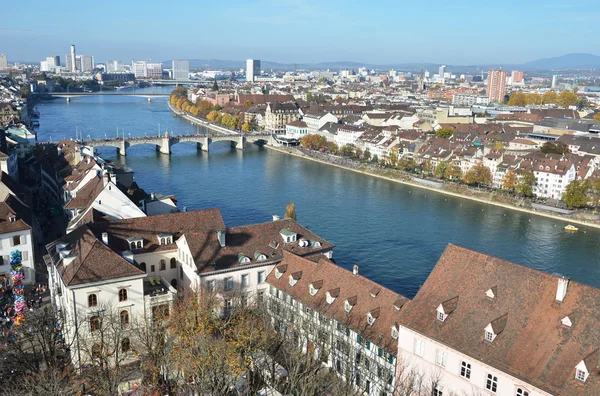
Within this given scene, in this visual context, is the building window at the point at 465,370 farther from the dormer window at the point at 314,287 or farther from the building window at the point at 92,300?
the building window at the point at 92,300

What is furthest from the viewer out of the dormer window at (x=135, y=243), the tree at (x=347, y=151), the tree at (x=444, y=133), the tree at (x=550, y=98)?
the tree at (x=550, y=98)

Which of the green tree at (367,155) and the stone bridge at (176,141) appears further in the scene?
the stone bridge at (176,141)

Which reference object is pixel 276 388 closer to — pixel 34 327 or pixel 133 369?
pixel 133 369

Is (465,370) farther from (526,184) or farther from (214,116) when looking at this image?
(214,116)

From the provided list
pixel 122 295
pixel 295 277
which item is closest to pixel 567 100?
pixel 295 277

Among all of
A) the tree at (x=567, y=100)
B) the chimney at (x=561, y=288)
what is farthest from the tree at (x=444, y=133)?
the chimney at (x=561, y=288)

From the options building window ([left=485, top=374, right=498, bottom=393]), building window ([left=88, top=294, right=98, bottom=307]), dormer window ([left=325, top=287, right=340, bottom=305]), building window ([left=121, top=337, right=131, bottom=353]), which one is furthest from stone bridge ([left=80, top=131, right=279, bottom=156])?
building window ([left=485, top=374, right=498, bottom=393])
